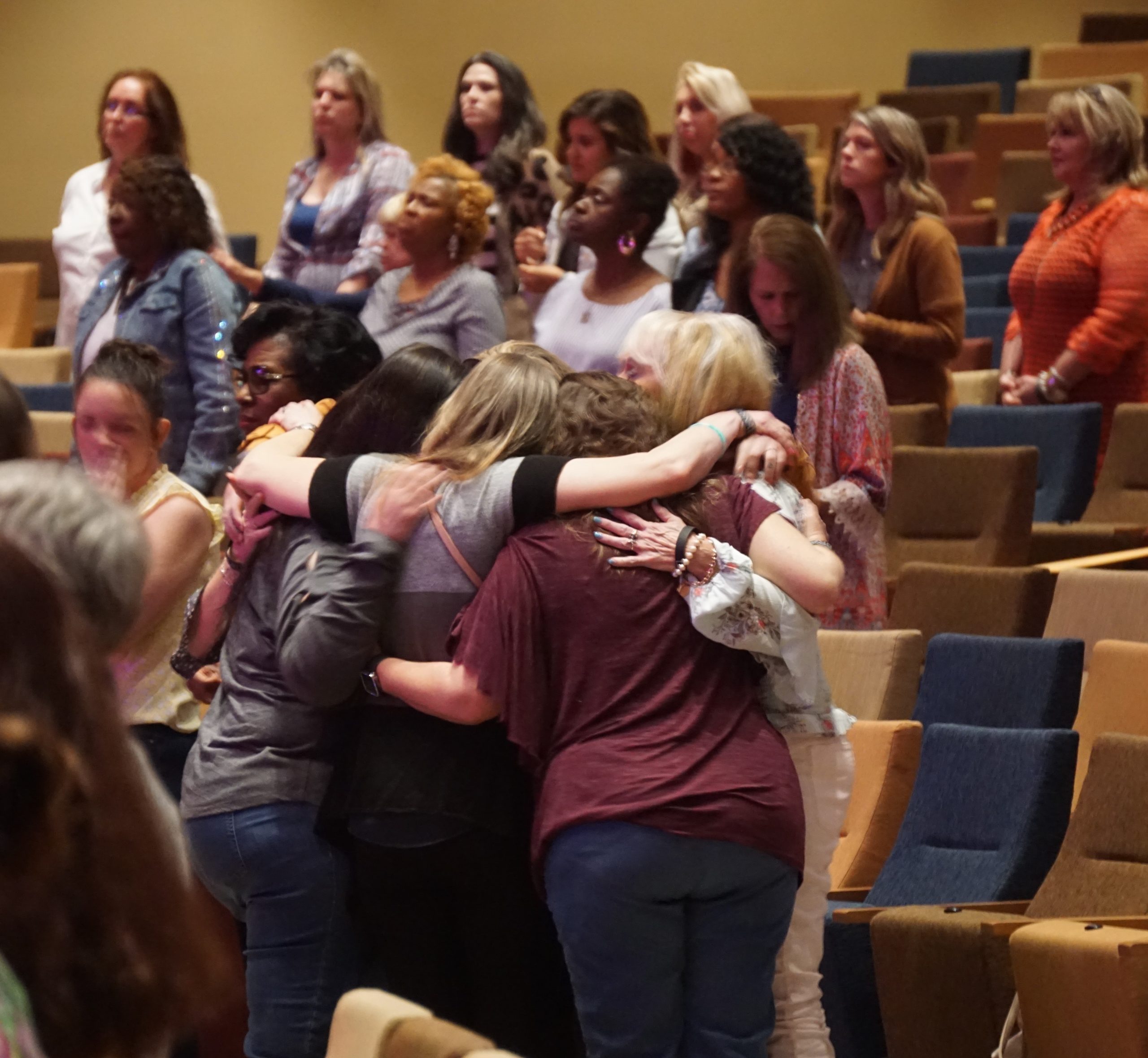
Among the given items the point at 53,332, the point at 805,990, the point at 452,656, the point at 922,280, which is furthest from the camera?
the point at 53,332

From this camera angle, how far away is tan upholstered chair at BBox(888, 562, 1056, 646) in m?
3.39

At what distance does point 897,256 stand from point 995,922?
1833 millimetres

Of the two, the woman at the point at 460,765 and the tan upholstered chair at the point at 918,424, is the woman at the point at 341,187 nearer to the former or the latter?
the tan upholstered chair at the point at 918,424

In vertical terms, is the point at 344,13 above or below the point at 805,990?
above

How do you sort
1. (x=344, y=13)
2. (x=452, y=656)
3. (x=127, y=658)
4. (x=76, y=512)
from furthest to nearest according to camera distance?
1. (x=344, y=13)
2. (x=127, y=658)
3. (x=452, y=656)
4. (x=76, y=512)

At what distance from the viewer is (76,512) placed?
1185mm

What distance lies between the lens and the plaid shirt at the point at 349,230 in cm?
411

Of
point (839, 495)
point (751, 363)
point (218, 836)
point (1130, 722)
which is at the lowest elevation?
point (1130, 722)

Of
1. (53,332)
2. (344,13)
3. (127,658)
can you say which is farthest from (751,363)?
(344,13)

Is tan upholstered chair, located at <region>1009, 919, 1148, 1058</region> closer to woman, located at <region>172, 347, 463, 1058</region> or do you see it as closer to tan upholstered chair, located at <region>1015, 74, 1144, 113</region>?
woman, located at <region>172, 347, 463, 1058</region>

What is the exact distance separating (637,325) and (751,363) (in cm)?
14

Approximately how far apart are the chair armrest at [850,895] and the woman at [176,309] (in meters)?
1.26

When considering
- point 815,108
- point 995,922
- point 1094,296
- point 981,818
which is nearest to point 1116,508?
point 1094,296

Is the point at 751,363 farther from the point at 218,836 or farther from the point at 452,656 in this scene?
the point at 218,836
